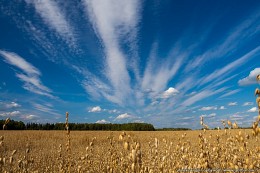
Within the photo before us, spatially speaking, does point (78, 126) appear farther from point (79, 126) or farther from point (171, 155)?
point (171, 155)

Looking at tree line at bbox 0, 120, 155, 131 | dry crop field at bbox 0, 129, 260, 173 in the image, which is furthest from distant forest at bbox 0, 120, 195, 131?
dry crop field at bbox 0, 129, 260, 173

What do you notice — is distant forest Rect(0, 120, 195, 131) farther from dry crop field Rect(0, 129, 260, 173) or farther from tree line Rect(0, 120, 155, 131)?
dry crop field Rect(0, 129, 260, 173)

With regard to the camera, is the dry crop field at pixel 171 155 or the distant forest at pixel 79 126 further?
the distant forest at pixel 79 126

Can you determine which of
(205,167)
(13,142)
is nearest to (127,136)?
(205,167)

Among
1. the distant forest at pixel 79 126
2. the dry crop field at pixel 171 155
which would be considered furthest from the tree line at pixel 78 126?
the dry crop field at pixel 171 155

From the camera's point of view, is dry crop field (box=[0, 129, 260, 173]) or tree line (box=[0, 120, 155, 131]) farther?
tree line (box=[0, 120, 155, 131])

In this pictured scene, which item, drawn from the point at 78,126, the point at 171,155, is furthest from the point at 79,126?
the point at 171,155

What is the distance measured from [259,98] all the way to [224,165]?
65.6 inches

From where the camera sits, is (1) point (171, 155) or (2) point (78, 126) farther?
(2) point (78, 126)

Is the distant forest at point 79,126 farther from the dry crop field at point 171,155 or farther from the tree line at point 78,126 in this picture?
the dry crop field at point 171,155

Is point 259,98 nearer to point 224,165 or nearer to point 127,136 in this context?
point 127,136

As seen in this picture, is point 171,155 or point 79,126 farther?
point 79,126

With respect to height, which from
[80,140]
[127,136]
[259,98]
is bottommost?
[80,140]

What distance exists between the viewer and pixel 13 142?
19.2 metres
